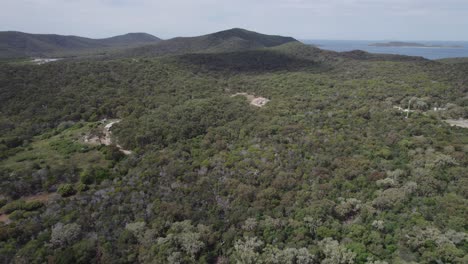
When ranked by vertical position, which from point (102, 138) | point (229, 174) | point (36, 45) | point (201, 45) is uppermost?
point (36, 45)

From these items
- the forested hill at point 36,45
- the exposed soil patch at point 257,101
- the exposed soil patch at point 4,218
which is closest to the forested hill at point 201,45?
the forested hill at point 36,45

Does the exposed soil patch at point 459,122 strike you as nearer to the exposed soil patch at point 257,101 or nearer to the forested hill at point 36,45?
the exposed soil patch at point 257,101

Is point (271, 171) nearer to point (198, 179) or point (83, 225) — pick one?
point (198, 179)

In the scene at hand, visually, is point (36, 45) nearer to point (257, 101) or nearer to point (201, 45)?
point (201, 45)

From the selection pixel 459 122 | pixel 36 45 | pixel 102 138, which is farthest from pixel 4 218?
pixel 36 45

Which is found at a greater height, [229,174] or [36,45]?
[36,45]

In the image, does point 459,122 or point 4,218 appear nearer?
point 4,218

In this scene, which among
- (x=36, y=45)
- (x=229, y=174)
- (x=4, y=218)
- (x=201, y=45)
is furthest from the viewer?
(x=36, y=45)

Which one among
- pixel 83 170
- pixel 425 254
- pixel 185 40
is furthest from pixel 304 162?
pixel 185 40

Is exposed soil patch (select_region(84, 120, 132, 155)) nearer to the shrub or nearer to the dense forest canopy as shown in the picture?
the dense forest canopy
